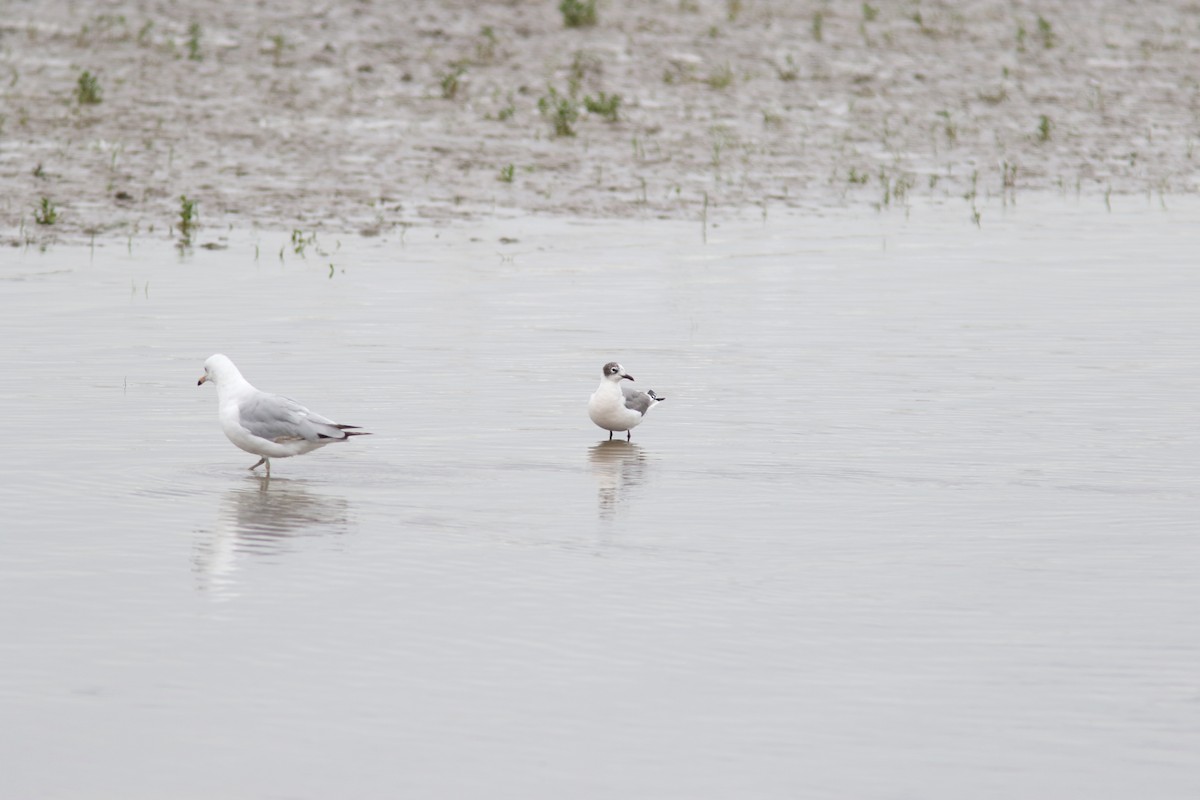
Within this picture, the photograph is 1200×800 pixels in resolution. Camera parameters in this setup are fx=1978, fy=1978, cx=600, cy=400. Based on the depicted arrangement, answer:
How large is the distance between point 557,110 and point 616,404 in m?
13.3

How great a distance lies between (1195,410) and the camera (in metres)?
12.1

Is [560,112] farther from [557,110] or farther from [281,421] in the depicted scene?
[281,421]

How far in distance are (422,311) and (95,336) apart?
2.56 meters

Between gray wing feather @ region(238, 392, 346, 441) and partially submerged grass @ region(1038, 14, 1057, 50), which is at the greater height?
partially submerged grass @ region(1038, 14, 1057, 50)

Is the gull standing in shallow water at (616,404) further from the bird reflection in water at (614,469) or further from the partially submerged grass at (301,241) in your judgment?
the partially submerged grass at (301,241)

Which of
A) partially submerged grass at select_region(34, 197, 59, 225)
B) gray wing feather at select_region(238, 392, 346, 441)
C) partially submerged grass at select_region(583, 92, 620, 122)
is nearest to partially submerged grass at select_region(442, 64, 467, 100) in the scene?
partially submerged grass at select_region(583, 92, 620, 122)

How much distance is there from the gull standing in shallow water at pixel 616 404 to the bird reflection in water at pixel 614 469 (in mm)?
134

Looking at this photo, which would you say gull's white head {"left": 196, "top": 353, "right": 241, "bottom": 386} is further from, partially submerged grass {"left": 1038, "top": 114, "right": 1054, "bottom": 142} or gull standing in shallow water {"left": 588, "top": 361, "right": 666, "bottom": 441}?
partially submerged grass {"left": 1038, "top": 114, "right": 1054, "bottom": 142}

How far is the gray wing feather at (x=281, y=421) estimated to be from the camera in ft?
34.1

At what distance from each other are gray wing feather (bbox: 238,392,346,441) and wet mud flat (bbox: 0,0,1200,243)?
8563mm

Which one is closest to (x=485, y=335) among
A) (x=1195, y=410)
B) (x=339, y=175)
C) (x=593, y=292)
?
(x=593, y=292)

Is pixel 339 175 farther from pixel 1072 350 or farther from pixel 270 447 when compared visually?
pixel 270 447

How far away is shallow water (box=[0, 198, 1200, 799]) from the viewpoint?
6484 mm

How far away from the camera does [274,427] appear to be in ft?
34.1
